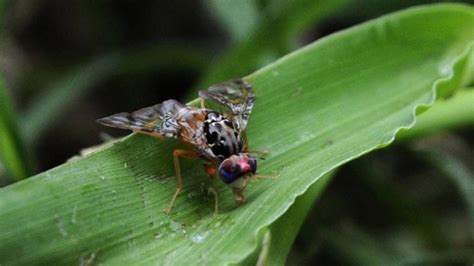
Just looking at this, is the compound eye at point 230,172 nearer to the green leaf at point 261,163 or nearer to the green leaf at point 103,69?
the green leaf at point 261,163

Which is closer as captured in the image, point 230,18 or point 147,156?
point 147,156

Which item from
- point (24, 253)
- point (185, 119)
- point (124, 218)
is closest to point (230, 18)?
point (185, 119)

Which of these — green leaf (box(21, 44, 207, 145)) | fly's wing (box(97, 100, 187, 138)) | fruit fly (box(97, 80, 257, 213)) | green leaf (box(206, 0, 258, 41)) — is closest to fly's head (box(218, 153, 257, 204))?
fruit fly (box(97, 80, 257, 213))

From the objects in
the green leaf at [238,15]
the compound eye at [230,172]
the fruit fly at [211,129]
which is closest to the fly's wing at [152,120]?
the fruit fly at [211,129]

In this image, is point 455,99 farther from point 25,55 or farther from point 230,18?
point 25,55

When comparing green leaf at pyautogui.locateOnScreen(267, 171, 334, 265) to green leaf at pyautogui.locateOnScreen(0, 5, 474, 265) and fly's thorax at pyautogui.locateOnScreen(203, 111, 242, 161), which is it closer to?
green leaf at pyautogui.locateOnScreen(0, 5, 474, 265)

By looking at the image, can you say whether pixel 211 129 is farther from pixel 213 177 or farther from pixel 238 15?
pixel 238 15

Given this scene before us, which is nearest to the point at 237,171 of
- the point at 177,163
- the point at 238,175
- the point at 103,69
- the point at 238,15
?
the point at 238,175
